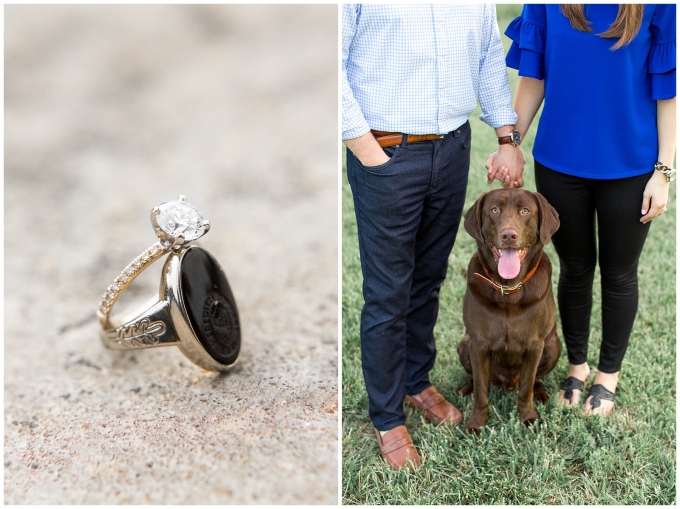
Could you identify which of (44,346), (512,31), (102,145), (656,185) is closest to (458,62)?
(512,31)

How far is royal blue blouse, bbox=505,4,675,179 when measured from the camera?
230 cm

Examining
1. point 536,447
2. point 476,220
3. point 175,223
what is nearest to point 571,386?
point 536,447

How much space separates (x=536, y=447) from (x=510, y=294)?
58 centimetres

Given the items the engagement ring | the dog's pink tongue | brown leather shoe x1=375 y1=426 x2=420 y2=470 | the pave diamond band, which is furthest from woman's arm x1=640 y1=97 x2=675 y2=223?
the pave diamond band

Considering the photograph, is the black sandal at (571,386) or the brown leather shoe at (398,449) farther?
the black sandal at (571,386)

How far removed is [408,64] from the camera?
2166 mm

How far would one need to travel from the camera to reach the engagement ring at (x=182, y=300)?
2.37 metres

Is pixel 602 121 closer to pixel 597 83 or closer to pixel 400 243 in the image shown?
pixel 597 83

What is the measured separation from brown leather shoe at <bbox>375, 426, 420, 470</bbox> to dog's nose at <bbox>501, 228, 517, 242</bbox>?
33.9 inches

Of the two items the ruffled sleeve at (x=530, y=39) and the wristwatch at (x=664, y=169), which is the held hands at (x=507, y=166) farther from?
the wristwatch at (x=664, y=169)

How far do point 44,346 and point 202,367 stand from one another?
857 mm

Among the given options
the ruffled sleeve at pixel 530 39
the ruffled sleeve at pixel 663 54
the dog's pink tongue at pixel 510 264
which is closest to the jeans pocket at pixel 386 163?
the dog's pink tongue at pixel 510 264

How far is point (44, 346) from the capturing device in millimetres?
2926

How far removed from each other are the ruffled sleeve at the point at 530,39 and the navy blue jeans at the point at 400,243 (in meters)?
0.36
